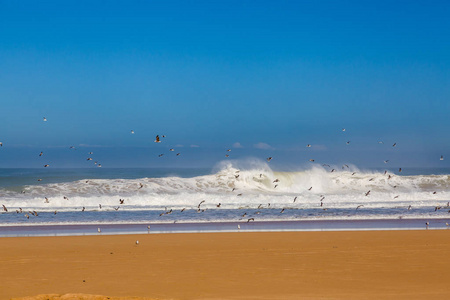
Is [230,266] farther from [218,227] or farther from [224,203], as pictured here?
[224,203]

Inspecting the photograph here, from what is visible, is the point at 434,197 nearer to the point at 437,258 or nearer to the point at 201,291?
the point at 437,258

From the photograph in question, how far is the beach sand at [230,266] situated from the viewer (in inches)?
396

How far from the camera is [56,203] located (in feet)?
111

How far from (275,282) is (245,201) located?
82.3ft

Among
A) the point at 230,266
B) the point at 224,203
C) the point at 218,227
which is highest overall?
the point at 224,203

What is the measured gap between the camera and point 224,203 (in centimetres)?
3372

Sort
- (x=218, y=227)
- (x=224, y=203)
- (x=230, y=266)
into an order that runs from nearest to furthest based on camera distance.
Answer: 1. (x=230, y=266)
2. (x=218, y=227)
3. (x=224, y=203)

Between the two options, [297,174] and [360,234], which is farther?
[297,174]

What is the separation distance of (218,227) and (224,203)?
484 inches

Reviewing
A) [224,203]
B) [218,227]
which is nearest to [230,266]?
[218,227]

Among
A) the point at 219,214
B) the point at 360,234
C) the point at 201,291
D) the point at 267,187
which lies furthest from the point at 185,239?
the point at 267,187

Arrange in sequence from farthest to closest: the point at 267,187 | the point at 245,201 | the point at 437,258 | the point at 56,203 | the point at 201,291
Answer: the point at 267,187 < the point at 245,201 < the point at 56,203 < the point at 437,258 < the point at 201,291

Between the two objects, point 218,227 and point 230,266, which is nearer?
point 230,266

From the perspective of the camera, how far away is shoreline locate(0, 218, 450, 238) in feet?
65.8
